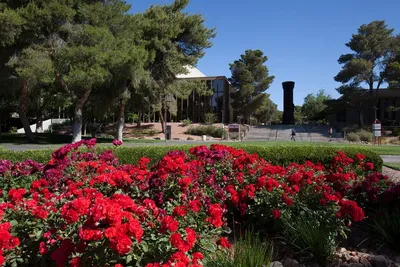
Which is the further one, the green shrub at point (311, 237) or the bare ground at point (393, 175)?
the bare ground at point (393, 175)

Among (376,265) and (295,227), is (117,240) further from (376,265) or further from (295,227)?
(376,265)

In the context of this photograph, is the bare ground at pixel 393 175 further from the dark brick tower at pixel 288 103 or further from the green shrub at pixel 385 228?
the dark brick tower at pixel 288 103

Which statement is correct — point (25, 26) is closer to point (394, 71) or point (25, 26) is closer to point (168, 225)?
point (168, 225)

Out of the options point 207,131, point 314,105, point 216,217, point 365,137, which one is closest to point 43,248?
point 216,217

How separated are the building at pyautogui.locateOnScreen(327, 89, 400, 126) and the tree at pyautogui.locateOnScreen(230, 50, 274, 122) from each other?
481 inches

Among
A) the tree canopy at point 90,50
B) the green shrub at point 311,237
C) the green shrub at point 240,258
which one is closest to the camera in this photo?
the green shrub at point 240,258

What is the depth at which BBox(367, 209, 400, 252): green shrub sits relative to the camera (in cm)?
380

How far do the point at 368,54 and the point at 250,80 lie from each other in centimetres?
1835

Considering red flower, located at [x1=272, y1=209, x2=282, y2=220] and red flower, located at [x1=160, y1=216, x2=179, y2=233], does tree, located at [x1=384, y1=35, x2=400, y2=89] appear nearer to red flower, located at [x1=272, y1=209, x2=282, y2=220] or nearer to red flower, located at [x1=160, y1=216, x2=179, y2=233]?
red flower, located at [x1=272, y1=209, x2=282, y2=220]

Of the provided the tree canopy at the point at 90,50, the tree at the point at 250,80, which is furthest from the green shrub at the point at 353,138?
the tree at the point at 250,80

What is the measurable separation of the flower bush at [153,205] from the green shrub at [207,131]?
35.4 metres

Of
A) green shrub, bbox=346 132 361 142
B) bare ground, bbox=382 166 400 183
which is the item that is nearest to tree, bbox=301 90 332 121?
green shrub, bbox=346 132 361 142

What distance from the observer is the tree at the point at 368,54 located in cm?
4484

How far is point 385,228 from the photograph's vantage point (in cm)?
392
